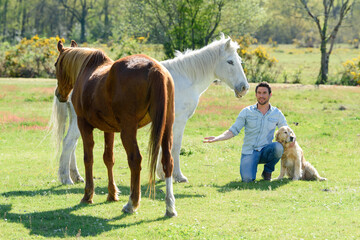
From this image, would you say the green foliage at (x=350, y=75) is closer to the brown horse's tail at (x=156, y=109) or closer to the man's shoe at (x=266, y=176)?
the man's shoe at (x=266, y=176)

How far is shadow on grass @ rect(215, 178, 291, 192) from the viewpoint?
8430mm

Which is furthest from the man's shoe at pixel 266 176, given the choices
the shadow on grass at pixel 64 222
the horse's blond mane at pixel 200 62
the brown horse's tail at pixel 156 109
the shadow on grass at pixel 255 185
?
the brown horse's tail at pixel 156 109

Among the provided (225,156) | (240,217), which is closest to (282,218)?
(240,217)

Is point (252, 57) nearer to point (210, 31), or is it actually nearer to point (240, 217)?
point (210, 31)

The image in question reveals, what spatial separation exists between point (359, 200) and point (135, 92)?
13.3 ft

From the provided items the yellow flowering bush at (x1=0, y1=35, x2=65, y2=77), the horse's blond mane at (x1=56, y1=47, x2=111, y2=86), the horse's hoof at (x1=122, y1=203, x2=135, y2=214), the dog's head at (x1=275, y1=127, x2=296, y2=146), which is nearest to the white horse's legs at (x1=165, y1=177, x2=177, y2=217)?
the horse's hoof at (x1=122, y1=203, x2=135, y2=214)

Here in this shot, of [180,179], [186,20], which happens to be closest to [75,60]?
[180,179]

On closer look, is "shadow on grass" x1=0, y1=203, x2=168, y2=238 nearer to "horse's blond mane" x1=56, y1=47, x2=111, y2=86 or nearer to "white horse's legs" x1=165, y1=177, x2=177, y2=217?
"white horse's legs" x1=165, y1=177, x2=177, y2=217

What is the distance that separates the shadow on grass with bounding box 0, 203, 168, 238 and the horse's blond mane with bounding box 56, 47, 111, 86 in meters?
2.26

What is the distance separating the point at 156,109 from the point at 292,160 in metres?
4.04

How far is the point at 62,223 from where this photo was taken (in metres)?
6.22

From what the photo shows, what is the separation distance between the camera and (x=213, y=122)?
17719 millimetres

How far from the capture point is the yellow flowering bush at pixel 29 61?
31141 millimetres

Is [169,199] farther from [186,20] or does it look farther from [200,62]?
[186,20]
